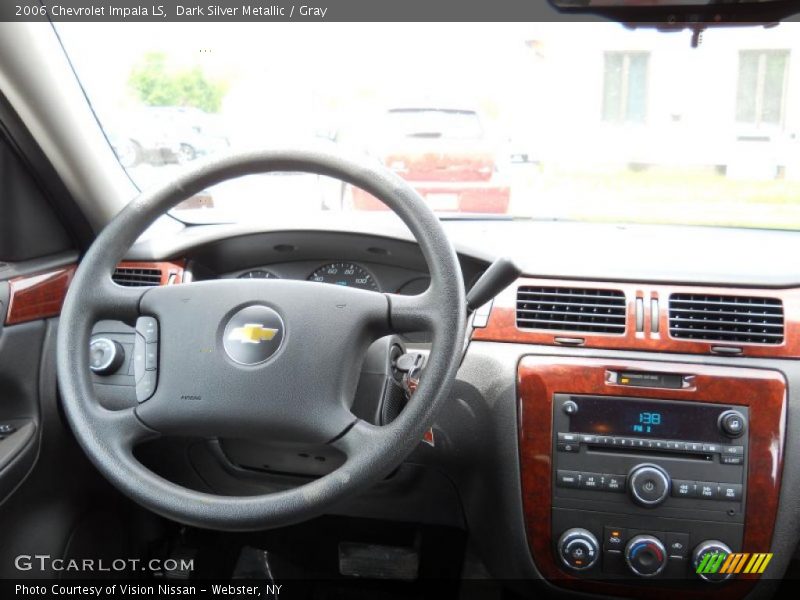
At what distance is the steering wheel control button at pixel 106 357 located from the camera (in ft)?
6.87

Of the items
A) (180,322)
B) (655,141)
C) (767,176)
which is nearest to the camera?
(180,322)

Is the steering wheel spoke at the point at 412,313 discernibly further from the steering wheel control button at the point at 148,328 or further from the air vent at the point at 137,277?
the air vent at the point at 137,277

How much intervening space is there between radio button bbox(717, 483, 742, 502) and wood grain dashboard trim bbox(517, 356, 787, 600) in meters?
0.03

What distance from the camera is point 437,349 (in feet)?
4.72

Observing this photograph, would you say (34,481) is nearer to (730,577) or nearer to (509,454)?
(509,454)

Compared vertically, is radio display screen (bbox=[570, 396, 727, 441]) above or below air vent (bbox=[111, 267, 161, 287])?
below

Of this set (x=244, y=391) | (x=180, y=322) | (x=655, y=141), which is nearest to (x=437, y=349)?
(x=244, y=391)

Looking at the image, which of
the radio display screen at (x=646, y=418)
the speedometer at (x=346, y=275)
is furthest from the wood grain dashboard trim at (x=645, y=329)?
the speedometer at (x=346, y=275)

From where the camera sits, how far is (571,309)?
6.61ft

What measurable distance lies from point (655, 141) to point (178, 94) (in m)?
1.91

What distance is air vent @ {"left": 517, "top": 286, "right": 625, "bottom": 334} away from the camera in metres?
1.99

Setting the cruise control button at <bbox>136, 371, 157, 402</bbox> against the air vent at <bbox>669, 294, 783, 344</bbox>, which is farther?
the air vent at <bbox>669, 294, 783, 344</bbox>

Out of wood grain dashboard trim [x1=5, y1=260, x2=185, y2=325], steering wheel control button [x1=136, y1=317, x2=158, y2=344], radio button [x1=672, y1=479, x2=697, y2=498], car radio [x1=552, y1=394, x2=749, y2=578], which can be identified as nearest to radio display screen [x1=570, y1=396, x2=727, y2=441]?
car radio [x1=552, y1=394, x2=749, y2=578]

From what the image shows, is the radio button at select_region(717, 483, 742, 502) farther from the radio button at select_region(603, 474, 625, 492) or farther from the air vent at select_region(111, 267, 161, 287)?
the air vent at select_region(111, 267, 161, 287)
